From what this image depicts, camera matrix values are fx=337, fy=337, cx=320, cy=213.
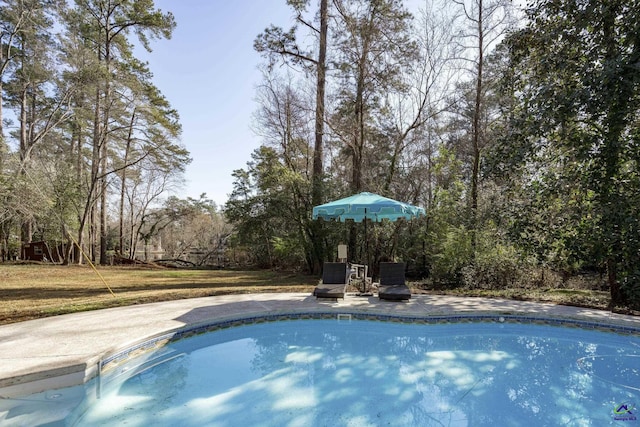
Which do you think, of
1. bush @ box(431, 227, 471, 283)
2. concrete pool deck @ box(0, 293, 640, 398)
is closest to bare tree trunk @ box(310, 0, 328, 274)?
bush @ box(431, 227, 471, 283)

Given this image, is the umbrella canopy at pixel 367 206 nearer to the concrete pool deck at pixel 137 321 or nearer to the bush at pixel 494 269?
the concrete pool deck at pixel 137 321

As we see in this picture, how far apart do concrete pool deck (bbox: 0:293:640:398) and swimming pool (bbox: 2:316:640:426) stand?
9.6 inches

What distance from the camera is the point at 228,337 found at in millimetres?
5574

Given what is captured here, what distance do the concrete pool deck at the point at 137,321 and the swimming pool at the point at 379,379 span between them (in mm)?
243

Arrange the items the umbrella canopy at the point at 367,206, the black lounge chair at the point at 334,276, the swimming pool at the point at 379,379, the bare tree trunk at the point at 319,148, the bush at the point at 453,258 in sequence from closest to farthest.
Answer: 1. the swimming pool at the point at 379,379
2. the umbrella canopy at the point at 367,206
3. the black lounge chair at the point at 334,276
4. the bush at the point at 453,258
5. the bare tree trunk at the point at 319,148

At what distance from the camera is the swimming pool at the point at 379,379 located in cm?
328

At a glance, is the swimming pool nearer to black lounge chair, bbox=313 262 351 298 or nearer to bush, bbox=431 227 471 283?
black lounge chair, bbox=313 262 351 298

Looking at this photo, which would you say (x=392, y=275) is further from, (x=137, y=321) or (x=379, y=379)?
(x=137, y=321)

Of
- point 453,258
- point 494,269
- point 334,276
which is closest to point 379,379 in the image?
point 334,276

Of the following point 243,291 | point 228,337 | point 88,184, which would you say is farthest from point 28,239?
point 228,337

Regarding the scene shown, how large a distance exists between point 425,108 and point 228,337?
9606mm

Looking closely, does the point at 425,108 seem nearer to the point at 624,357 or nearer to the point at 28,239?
the point at 624,357

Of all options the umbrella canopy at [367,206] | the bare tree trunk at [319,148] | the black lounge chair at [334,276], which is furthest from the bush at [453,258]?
the bare tree trunk at [319,148]

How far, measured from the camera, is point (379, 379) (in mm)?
4098
